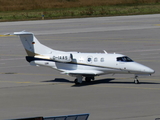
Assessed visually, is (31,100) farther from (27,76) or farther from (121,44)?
(121,44)

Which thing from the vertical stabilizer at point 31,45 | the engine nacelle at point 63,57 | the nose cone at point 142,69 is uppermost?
the vertical stabilizer at point 31,45

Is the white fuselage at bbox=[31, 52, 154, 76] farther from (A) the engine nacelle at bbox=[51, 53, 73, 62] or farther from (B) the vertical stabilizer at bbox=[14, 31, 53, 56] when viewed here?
(B) the vertical stabilizer at bbox=[14, 31, 53, 56]

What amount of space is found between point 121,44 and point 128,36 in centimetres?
786

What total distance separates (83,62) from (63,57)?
163 centimetres

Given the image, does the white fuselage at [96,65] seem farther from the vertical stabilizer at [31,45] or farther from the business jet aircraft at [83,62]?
the vertical stabilizer at [31,45]

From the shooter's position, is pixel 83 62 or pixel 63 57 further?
pixel 63 57

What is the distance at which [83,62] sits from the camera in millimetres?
33062

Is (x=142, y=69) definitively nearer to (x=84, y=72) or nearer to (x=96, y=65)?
(x=96, y=65)

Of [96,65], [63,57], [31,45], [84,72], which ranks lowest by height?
[84,72]

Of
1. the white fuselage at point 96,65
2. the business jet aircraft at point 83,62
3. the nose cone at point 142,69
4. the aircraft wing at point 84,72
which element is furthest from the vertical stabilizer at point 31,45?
the nose cone at point 142,69

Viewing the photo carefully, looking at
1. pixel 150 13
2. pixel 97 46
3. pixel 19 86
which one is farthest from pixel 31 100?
pixel 150 13

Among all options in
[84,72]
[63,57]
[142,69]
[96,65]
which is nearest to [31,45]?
[63,57]

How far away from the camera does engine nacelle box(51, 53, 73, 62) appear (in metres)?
33.2

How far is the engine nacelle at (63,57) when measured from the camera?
3316 cm
